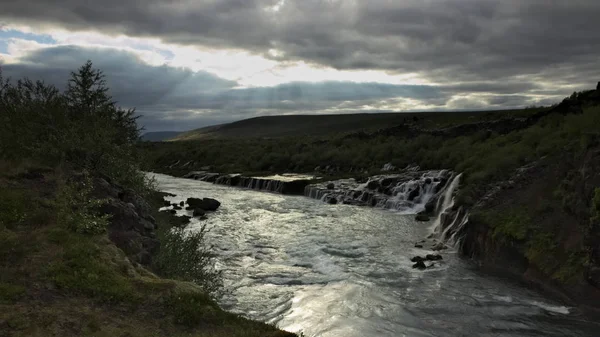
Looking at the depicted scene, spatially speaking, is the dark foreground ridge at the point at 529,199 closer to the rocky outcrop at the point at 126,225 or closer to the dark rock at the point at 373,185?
the dark rock at the point at 373,185

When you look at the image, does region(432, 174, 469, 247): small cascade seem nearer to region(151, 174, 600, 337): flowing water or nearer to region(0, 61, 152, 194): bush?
region(151, 174, 600, 337): flowing water

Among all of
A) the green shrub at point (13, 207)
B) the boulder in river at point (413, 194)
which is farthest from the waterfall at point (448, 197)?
the green shrub at point (13, 207)

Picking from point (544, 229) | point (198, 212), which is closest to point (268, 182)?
point (198, 212)

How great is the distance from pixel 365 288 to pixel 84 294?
12.1 m

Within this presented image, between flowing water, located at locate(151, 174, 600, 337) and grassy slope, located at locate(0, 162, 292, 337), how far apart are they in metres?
5.47

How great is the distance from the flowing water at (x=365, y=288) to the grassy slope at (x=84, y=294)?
5.47m

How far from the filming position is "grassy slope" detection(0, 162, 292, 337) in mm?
8391

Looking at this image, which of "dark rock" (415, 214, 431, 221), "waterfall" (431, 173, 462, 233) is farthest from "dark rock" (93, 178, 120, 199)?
"waterfall" (431, 173, 462, 233)

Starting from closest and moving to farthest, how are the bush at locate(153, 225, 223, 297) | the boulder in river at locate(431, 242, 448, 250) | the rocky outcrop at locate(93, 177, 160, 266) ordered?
the rocky outcrop at locate(93, 177, 160, 266)
the bush at locate(153, 225, 223, 297)
the boulder in river at locate(431, 242, 448, 250)

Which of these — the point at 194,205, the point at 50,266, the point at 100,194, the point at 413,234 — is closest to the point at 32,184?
the point at 100,194

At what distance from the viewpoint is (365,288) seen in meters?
18.5

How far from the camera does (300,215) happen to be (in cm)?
3606

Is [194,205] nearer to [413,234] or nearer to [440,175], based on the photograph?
[413,234]

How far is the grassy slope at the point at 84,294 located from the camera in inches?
330
